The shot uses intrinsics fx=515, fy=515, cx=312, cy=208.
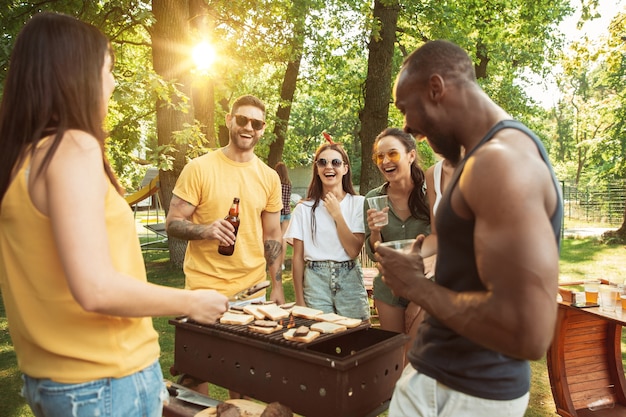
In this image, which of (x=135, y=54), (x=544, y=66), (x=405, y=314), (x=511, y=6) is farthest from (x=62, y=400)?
(x=544, y=66)

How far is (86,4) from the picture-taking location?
9828 millimetres

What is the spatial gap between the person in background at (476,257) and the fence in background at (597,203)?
860 inches

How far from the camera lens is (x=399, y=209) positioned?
412 cm

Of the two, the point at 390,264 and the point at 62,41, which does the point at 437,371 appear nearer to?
the point at 390,264

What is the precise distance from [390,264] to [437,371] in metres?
0.40

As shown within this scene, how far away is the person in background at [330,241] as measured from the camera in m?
4.20

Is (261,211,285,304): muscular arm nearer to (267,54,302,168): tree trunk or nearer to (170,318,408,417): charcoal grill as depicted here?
(170,318,408,417): charcoal grill

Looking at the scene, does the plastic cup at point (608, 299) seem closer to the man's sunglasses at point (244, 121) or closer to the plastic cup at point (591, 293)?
the plastic cup at point (591, 293)

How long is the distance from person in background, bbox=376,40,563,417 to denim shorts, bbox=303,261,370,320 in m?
2.19

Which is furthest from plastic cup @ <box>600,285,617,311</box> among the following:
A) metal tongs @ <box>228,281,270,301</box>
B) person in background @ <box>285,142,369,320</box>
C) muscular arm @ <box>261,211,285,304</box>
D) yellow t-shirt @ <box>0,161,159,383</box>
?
yellow t-shirt @ <box>0,161,159,383</box>

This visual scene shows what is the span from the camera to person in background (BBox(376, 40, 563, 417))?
142 centimetres

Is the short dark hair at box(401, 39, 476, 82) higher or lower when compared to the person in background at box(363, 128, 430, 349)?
higher

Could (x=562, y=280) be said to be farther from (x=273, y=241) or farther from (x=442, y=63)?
(x=442, y=63)

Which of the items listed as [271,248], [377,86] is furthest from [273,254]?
[377,86]
